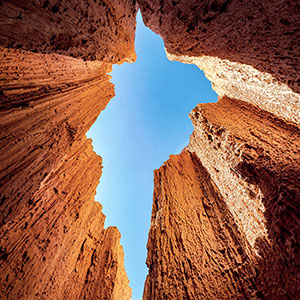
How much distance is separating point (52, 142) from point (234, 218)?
24.9 ft

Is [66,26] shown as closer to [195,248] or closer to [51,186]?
[51,186]

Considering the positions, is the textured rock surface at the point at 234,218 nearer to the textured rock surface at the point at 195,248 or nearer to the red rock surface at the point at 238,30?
the textured rock surface at the point at 195,248

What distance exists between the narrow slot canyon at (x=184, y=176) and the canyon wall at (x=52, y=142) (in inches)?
1.6

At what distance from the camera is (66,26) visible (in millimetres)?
4977

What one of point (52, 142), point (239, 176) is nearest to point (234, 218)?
point (239, 176)

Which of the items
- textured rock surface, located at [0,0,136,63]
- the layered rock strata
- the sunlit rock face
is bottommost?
the sunlit rock face

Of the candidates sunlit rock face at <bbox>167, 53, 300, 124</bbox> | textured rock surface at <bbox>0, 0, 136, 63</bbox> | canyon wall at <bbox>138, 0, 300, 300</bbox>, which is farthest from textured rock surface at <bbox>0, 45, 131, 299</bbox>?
sunlit rock face at <bbox>167, 53, 300, 124</bbox>

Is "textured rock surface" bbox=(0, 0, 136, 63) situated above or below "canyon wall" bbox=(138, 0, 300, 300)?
above

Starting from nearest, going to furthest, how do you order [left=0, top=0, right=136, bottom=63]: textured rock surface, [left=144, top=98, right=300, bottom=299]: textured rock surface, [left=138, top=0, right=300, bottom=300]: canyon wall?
[left=144, top=98, right=300, bottom=299]: textured rock surface → [left=138, top=0, right=300, bottom=300]: canyon wall → [left=0, top=0, right=136, bottom=63]: textured rock surface

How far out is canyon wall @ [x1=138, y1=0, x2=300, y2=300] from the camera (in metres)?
3.11

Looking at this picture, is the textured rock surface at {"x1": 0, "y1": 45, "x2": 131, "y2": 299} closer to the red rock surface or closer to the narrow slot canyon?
the narrow slot canyon

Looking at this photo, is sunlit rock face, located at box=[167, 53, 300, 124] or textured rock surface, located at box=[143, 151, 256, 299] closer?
textured rock surface, located at box=[143, 151, 256, 299]

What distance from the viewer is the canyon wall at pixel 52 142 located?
14.3 ft

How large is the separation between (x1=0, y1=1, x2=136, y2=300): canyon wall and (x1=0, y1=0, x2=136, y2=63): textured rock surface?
0.03 m
